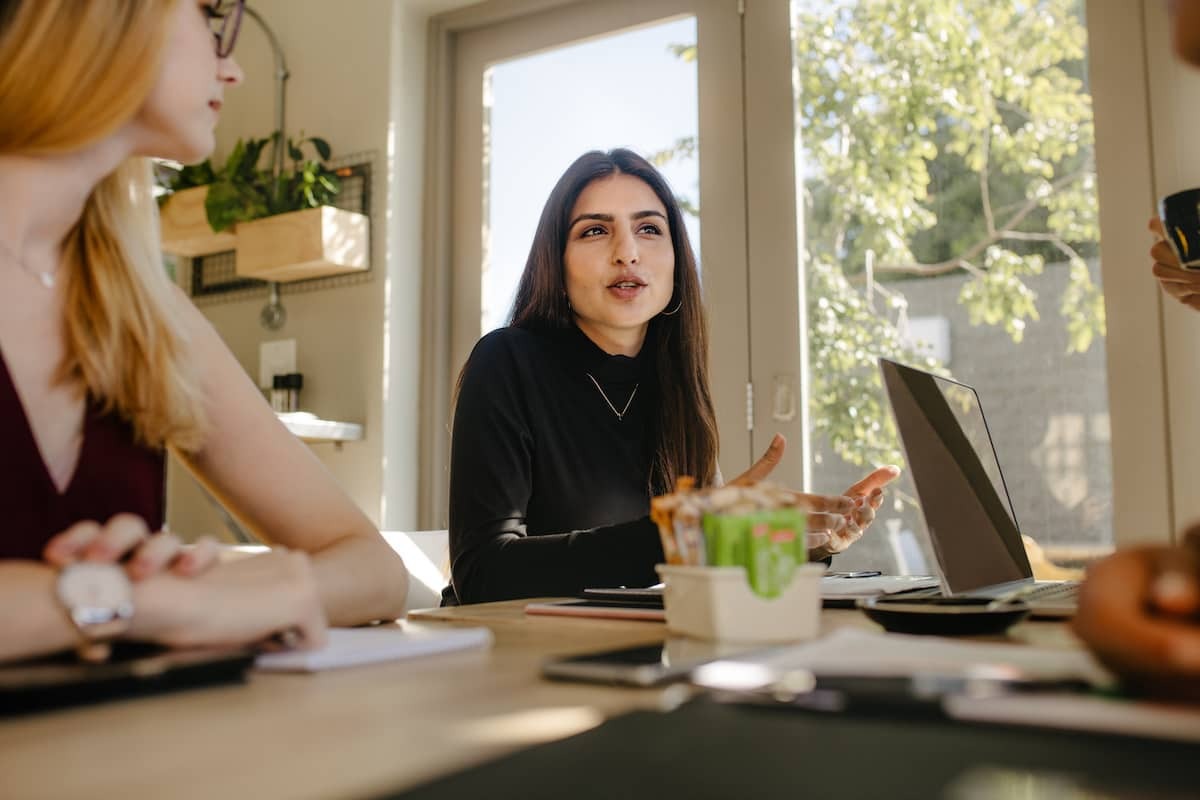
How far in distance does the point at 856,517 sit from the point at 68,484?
3.15ft

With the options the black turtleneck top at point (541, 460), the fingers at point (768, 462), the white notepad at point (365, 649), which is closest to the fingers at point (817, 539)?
the fingers at point (768, 462)

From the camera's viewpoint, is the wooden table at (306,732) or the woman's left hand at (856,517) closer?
the wooden table at (306,732)

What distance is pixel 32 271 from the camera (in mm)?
998

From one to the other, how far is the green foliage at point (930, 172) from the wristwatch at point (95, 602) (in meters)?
2.22

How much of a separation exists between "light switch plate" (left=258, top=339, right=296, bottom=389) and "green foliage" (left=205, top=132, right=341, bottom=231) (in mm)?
413

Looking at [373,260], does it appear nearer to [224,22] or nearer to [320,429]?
A: [320,429]

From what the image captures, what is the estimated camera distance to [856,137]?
269cm

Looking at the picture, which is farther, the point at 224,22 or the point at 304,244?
the point at 304,244

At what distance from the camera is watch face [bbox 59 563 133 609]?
0.60 meters

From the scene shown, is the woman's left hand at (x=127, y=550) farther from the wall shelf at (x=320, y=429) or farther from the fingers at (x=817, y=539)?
the wall shelf at (x=320, y=429)

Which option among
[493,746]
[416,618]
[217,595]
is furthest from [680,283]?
[493,746]

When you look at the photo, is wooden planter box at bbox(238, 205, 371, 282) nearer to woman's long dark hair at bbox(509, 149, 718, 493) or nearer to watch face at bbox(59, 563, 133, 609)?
woman's long dark hair at bbox(509, 149, 718, 493)

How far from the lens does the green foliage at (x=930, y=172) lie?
2385 millimetres

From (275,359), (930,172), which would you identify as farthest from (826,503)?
(275,359)
